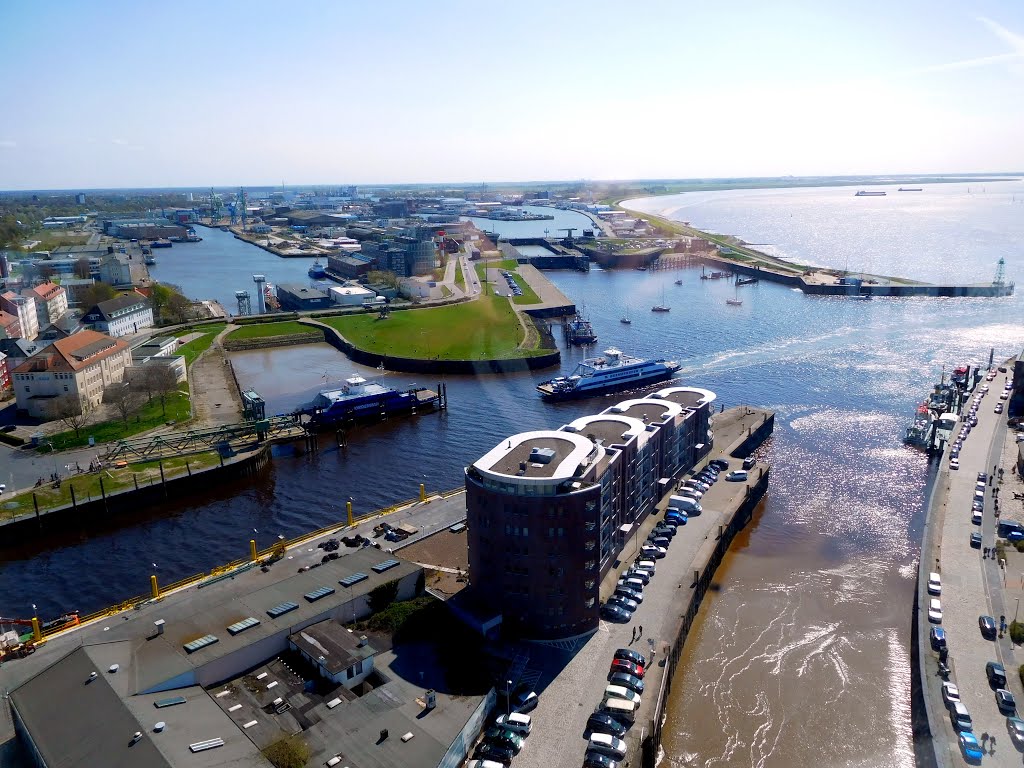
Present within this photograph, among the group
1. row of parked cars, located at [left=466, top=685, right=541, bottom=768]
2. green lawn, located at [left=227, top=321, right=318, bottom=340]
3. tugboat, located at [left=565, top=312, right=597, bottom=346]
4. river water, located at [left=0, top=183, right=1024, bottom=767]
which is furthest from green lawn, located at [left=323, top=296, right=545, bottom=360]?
row of parked cars, located at [left=466, top=685, right=541, bottom=768]

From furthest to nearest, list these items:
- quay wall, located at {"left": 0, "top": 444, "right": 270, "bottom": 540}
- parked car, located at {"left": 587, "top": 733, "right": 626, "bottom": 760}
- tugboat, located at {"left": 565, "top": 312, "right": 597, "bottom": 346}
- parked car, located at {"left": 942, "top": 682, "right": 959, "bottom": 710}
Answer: tugboat, located at {"left": 565, "top": 312, "right": 597, "bottom": 346}, quay wall, located at {"left": 0, "top": 444, "right": 270, "bottom": 540}, parked car, located at {"left": 942, "top": 682, "right": 959, "bottom": 710}, parked car, located at {"left": 587, "top": 733, "right": 626, "bottom": 760}

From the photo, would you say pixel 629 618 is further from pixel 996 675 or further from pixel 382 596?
pixel 996 675

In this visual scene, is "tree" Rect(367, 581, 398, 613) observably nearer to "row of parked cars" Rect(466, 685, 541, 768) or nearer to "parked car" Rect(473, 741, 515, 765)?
"row of parked cars" Rect(466, 685, 541, 768)

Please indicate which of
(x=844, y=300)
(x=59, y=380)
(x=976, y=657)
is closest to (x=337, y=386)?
(x=59, y=380)

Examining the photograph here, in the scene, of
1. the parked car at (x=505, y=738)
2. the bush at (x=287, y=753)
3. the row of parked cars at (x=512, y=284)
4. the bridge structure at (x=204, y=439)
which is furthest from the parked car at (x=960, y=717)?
the row of parked cars at (x=512, y=284)

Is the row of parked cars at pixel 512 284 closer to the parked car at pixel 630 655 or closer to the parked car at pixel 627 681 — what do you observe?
the parked car at pixel 630 655

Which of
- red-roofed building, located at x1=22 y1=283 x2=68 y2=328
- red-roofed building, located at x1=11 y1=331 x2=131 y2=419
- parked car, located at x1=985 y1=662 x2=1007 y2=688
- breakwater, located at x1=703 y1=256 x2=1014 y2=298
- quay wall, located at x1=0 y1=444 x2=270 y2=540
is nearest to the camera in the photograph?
parked car, located at x1=985 y1=662 x2=1007 y2=688

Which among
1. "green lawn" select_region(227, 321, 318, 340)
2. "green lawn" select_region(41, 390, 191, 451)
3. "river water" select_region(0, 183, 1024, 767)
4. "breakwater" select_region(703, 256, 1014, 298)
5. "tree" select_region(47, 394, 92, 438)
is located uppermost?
"breakwater" select_region(703, 256, 1014, 298)
